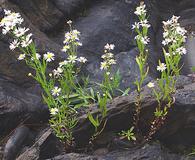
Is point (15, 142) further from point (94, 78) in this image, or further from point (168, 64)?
point (168, 64)

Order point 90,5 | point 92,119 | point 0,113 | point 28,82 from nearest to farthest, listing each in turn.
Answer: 1. point 92,119
2. point 0,113
3. point 28,82
4. point 90,5

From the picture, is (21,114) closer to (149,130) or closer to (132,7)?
(149,130)

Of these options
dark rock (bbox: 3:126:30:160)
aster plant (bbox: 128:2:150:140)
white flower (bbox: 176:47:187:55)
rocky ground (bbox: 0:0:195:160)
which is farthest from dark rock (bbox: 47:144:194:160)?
white flower (bbox: 176:47:187:55)

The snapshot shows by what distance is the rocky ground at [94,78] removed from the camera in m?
3.74

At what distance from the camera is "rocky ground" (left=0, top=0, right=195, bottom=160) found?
374 cm

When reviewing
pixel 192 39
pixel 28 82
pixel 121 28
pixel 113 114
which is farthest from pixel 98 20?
pixel 113 114

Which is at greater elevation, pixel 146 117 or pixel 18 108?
pixel 18 108

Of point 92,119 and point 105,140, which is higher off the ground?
point 92,119

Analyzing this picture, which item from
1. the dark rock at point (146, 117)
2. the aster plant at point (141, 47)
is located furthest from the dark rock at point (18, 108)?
the aster plant at point (141, 47)

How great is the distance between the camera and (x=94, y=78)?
5531 millimetres

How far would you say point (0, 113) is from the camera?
4.29 m

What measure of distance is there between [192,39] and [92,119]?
12.7ft

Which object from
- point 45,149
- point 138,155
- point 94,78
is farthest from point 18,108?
point 138,155

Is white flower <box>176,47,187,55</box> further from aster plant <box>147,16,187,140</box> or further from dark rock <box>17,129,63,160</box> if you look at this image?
dark rock <box>17,129,63,160</box>
